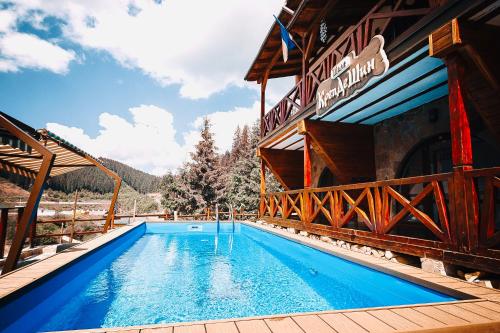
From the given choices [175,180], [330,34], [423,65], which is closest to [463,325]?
[423,65]

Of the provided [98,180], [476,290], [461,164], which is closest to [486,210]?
[461,164]

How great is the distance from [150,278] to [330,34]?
34.4 ft

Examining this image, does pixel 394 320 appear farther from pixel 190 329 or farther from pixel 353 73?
pixel 353 73

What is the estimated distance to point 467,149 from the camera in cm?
347

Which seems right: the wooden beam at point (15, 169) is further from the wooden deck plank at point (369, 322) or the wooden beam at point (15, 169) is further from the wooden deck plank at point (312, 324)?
the wooden deck plank at point (369, 322)

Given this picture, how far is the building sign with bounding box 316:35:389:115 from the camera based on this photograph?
4.78 m

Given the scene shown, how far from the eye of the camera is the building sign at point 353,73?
4.78m

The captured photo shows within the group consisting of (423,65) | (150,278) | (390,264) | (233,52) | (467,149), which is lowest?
(150,278)

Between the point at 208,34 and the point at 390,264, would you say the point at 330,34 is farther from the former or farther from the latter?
the point at 390,264

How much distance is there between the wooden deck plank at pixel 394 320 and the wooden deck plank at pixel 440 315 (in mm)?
277

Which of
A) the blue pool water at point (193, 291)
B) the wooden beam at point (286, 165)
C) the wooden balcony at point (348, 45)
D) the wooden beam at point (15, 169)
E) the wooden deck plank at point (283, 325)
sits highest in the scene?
the wooden balcony at point (348, 45)

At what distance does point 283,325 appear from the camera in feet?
6.64

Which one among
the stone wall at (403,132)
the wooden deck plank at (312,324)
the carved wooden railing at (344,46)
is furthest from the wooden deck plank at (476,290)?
the stone wall at (403,132)

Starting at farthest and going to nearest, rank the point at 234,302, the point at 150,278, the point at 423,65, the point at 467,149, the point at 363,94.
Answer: the point at 363,94 → the point at 150,278 → the point at 423,65 → the point at 234,302 → the point at 467,149
